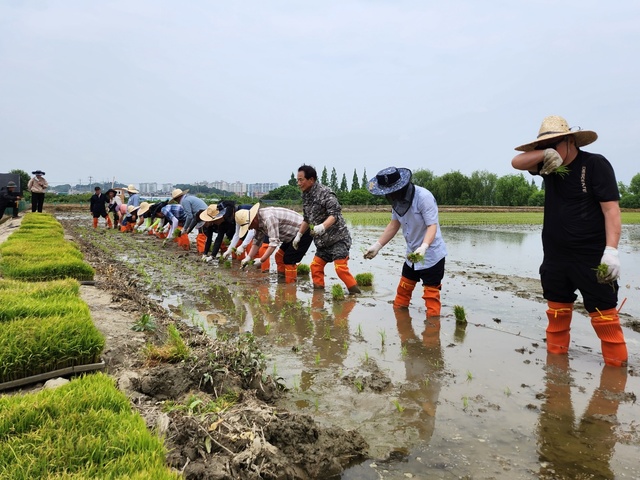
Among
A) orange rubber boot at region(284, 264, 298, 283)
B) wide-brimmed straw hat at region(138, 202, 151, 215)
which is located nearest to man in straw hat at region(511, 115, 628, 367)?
orange rubber boot at region(284, 264, 298, 283)

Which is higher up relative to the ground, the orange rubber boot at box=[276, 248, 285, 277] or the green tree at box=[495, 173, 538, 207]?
the green tree at box=[495, 173, 538, 207]

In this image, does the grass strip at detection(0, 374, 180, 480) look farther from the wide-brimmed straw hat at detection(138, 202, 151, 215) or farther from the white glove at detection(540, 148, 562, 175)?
the wide-brimmed straw hat at detection(138, 202, 151, 215)

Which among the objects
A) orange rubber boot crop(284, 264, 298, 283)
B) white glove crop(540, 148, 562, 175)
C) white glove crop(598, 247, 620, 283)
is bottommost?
orange rubber boot crop(284, 264, 298, 283)

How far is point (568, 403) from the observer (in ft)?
10.1

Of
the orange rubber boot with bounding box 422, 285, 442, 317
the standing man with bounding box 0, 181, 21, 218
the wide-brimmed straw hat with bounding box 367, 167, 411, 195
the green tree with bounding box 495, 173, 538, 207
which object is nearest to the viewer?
the wide-brimmed straw hat with bounding box 367, 167, 411, 195

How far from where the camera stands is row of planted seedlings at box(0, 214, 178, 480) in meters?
1.83

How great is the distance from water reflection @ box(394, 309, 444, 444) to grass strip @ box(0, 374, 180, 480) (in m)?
1.48

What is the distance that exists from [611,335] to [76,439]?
3.68 meters

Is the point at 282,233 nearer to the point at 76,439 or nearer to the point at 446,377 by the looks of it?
the point at 446,377

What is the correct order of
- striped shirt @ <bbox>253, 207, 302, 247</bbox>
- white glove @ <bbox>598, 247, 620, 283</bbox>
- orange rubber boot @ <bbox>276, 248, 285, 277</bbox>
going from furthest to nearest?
orange rubber boot @ <bbox>276, 248, 285, 277</bbox>, striped shirt @ <bbox>253, 207, 302, 247</bbox>, white glove @ <bbox>598, 247, 620, 283</bbox>

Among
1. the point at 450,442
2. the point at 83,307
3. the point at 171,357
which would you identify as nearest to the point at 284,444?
the point at 450,442

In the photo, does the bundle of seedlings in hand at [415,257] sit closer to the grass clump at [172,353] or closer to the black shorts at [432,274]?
the black shorts at [432,274]

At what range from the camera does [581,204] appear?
3.61 m

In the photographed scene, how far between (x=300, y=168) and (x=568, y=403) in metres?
4.38
